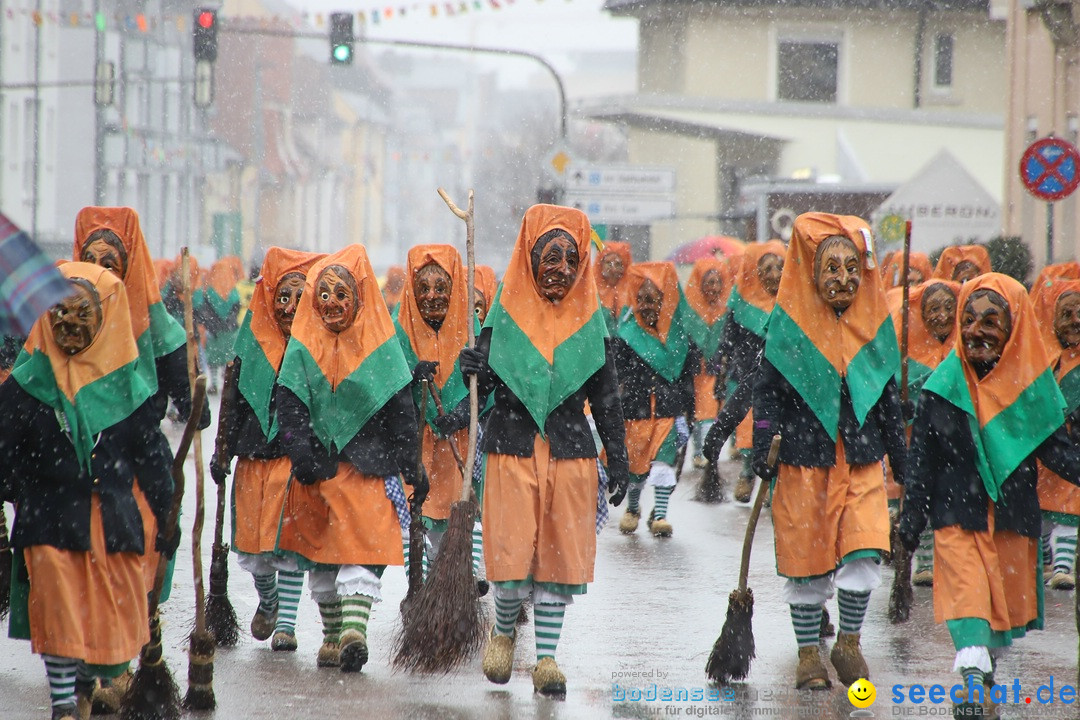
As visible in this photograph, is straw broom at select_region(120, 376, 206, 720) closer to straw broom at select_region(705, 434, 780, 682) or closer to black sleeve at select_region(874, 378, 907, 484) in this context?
straw broom at select_region(705, 434, 780, 682)

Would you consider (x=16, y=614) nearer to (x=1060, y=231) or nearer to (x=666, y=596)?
(x=666, y=596)

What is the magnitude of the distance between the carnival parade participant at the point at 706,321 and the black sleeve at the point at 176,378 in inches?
329

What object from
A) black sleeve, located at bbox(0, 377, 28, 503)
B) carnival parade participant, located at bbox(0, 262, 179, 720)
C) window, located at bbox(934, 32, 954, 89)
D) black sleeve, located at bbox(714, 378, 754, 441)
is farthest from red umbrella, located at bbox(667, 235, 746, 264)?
black sleeve, located at bbox(0, 377, 28, 503)

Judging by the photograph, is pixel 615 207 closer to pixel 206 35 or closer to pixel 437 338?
pixel 206 35

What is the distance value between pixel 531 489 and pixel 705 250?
67.5ft

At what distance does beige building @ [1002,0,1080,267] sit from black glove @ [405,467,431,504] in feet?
48.1

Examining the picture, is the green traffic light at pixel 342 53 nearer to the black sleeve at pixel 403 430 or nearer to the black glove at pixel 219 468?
the black glove at pixel 219 468

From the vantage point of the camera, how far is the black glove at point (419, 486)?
290 inches

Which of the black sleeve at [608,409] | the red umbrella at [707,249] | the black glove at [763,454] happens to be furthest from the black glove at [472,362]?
the red umbrella at [707,249]

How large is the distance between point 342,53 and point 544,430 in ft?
65.0

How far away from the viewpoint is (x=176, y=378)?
23.8ft

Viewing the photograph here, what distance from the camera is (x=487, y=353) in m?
7.23

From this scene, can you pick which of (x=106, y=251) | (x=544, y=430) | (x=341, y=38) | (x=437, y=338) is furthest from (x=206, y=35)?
(x=544, y=430)

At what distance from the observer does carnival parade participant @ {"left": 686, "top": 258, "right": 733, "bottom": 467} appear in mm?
15211
